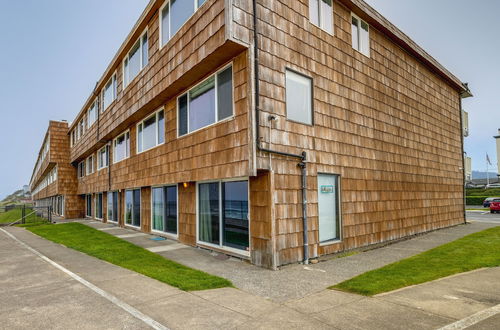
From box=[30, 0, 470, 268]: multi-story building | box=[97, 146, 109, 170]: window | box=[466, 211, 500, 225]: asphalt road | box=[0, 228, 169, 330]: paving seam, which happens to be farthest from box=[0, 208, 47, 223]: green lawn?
box=[466, 211, 500, 225]: asphalt road

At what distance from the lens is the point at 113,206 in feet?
62.0

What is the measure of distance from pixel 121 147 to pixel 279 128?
12.4m

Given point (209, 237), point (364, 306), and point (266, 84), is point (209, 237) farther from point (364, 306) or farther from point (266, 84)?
point (364, 306)

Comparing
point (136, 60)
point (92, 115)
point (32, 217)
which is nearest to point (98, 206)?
point (92, 115)

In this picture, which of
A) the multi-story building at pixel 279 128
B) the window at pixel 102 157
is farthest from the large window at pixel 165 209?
the window at pixel 102 157

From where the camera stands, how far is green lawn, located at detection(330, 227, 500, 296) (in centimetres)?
616

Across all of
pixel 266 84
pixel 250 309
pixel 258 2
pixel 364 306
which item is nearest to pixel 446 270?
pixel 364 306

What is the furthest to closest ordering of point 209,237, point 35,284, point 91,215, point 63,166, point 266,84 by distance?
point 63,166 → point 91,215 → point 209,237 → point 266,84 → point 35,284

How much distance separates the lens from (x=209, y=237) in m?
9.88

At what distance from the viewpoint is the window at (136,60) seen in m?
13.4

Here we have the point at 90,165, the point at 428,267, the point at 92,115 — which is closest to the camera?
the point at 428,267

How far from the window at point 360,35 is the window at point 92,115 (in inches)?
669

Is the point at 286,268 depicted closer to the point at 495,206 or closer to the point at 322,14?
the point at 322,14

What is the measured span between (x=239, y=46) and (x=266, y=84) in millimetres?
1125
